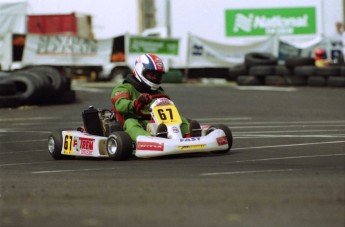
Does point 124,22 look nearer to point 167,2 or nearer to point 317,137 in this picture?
point 167,2

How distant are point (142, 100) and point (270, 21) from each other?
Result: 2133 centimetres

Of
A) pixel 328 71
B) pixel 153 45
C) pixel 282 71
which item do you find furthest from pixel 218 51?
pixel 328 71

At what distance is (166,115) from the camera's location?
9586mm

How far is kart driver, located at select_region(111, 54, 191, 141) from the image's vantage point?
9648 mm

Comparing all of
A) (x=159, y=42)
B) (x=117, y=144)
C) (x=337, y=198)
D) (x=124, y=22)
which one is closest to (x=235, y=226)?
(x=337, y=198)

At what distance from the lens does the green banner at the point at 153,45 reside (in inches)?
1146

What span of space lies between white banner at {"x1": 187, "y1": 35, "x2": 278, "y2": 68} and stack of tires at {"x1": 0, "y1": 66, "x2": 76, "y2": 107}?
421 inches

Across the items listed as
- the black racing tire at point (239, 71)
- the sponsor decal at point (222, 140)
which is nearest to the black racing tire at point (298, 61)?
the black racing tire at point (239, 71)

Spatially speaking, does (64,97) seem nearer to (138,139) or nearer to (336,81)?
(336,81)

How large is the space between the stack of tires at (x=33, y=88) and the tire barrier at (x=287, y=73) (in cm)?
660

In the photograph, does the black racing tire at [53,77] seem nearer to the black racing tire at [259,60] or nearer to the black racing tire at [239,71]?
the black racing tire at [259,60]

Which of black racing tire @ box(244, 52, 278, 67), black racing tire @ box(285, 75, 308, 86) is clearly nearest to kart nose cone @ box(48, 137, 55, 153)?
black racing tire @ box(285, 75, 308, 86)

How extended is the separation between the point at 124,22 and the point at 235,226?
26760 millimetres

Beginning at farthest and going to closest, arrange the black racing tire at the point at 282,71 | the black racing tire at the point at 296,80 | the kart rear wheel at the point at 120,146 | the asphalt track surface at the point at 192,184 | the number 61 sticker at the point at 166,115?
the black racing tire at the point at 282,71 < the black racing tire at the point at 296,80 < the number 61 sticker at the point at 166,115 < the kart rear wheel at the point at 120,146 < the asphalt track surface at the point at 192,184
